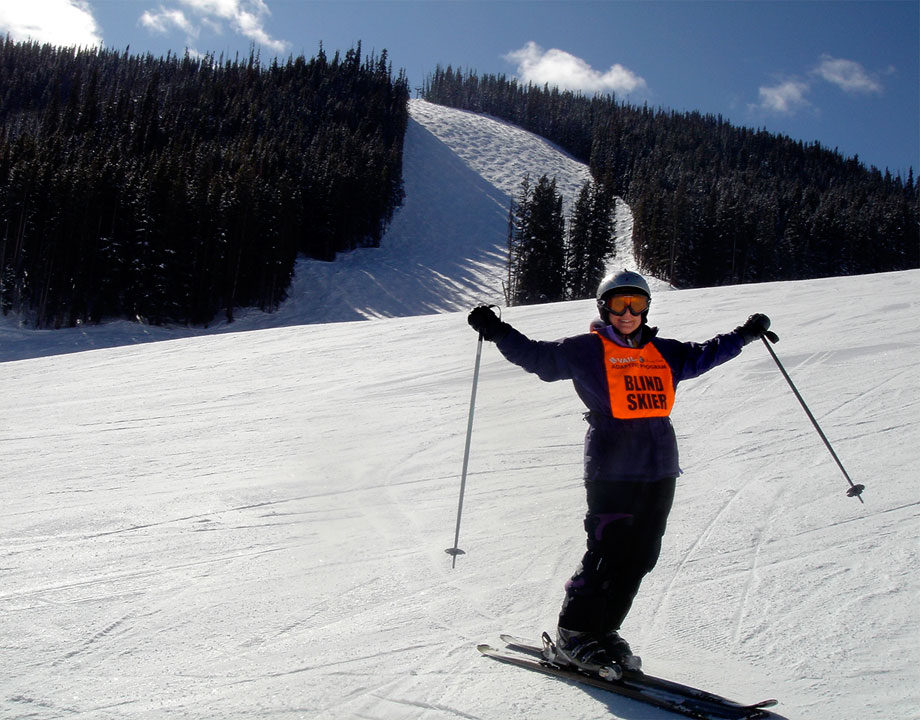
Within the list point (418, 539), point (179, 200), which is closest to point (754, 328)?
point (418, 539)

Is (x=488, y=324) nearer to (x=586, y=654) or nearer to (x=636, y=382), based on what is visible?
(x=636, y=382)

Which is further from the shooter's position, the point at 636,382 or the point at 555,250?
the point at 555,250

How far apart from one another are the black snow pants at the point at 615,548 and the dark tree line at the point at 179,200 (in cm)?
3630

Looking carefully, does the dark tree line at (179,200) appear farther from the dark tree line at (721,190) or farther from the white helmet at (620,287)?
the white helmet at (620,287)

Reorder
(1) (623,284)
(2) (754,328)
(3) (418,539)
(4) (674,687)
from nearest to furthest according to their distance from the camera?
(4) (674,687)
(1) (623,284)
(2) (754,328)
(3) (418,539)

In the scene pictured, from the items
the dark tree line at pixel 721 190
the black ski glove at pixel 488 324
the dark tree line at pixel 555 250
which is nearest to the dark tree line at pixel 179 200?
the dark tree line at pixel 555 250

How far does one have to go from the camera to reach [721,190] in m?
70.8

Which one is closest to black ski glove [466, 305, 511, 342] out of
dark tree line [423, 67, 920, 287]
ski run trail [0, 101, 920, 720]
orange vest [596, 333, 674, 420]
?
orange vest [596, 333, 674, 420]

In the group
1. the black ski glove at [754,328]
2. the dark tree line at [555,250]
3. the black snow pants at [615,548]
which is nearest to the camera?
the black snow pants at [615,548]

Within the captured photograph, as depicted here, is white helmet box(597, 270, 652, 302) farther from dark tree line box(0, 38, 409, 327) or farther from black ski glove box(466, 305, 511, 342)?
dark tree line box(0, 38, 409, 327)

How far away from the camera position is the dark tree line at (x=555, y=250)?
4737cm

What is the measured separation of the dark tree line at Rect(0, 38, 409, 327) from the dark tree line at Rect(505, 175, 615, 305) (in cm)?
1535

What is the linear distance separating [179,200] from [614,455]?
3880 cm

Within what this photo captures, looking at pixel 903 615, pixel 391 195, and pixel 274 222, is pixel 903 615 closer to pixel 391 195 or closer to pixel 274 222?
pixel 274 222
